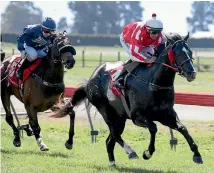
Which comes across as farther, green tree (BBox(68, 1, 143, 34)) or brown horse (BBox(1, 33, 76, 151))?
green tree (BBox(68, 1, 143, 34))

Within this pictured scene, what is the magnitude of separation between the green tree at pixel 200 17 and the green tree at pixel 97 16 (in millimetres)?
11950

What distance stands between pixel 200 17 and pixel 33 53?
9721 centimetres

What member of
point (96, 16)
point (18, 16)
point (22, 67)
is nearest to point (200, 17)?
point (96, 16)

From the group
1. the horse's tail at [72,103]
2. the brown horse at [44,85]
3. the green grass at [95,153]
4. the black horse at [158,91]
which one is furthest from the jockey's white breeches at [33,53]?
the black horse at [158,91]

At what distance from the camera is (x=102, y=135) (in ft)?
39.8

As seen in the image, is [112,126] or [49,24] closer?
[112,126]

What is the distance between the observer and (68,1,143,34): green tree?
314 feet

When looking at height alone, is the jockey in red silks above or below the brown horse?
above

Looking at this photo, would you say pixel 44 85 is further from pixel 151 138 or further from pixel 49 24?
pixel 151 138

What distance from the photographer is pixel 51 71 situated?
1021cm

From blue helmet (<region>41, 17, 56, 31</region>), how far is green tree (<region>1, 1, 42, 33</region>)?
9222 cm

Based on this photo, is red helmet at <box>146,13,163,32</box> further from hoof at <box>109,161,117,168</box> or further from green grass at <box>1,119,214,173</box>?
hoof at <box>109,161,117,168</box>

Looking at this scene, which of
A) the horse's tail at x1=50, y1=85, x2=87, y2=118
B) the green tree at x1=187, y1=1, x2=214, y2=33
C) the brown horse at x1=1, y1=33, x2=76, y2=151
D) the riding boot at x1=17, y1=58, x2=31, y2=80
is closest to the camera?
the brown horse at x1=1, y1=33, x2=76, y2=151

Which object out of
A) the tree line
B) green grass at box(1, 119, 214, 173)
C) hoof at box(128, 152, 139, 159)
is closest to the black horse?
hoof at box(128, 152, 139, 159)
